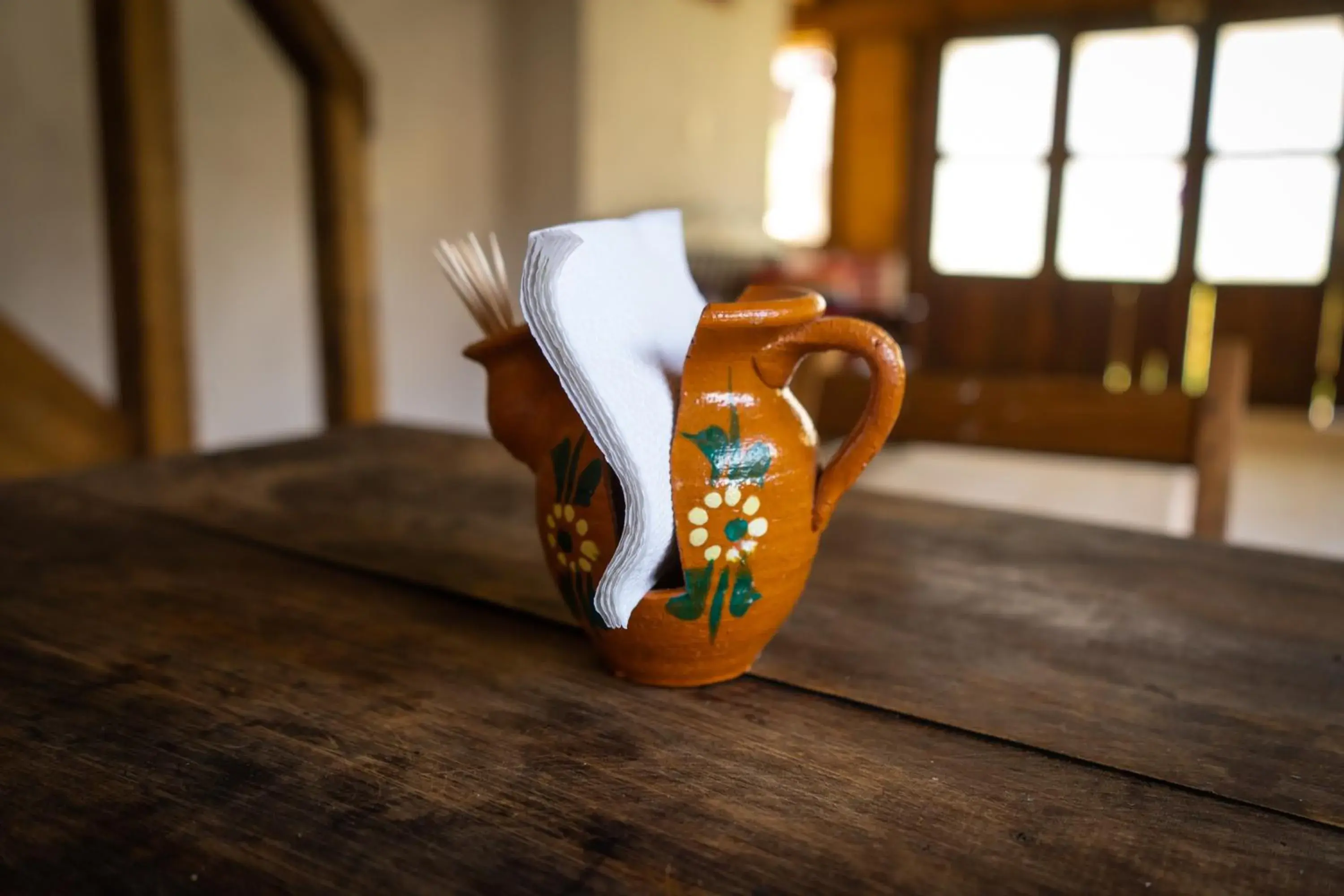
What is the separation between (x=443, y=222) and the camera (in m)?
3.55

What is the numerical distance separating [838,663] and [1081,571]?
33 cm

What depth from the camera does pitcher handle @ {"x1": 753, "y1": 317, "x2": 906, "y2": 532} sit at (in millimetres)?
572

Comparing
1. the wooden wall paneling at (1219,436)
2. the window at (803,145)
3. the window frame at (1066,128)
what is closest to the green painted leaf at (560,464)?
the wooden wall paneling at (1219,436)

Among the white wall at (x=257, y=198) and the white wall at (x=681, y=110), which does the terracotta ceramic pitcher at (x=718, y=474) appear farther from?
the white wall at (x=681, y=110)

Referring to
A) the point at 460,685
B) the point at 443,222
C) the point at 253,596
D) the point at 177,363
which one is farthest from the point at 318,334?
the point at 460,685

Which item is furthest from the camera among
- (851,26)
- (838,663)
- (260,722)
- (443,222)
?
(851,26)

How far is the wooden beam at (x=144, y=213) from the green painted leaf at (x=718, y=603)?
65.1 inches

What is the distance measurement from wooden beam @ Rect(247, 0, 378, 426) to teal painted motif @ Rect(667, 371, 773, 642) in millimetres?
1962

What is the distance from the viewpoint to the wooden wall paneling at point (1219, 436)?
44.6 inches

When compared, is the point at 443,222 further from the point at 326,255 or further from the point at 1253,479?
the point at 1253,479

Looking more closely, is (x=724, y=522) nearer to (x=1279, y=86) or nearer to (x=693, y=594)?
(x=693, y=594)

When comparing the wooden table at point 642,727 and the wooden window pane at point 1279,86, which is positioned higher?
the wooden window pane at point 1279,86

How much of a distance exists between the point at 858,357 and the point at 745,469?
0.09 m

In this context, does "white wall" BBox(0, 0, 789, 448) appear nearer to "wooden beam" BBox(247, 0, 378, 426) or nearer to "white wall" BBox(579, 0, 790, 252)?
"white wall" BBox(579, 0, 790, 252)
